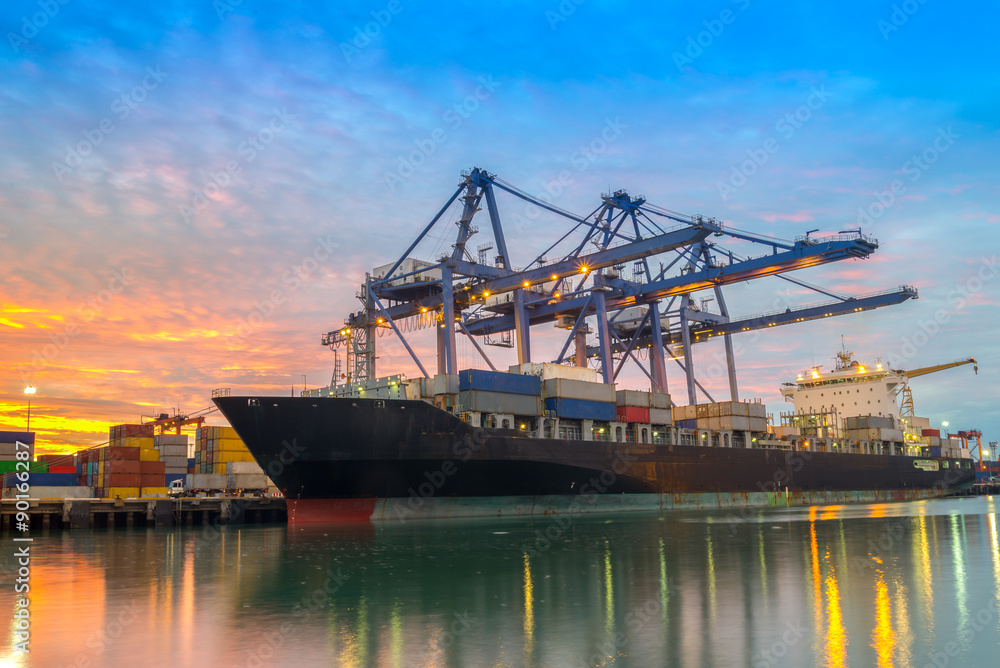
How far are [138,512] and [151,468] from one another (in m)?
8.19

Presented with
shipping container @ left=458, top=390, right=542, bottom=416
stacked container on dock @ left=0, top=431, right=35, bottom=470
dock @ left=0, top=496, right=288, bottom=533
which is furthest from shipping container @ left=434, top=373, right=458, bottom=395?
stacked container on dock @ left=0, top=431, right=35, bottom=470

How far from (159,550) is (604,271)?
103ft

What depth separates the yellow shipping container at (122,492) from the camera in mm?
41656

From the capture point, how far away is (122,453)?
42.5 m

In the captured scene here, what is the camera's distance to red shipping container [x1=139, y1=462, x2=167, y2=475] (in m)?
43.2

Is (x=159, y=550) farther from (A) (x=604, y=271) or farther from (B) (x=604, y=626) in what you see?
(A) (x=604, y=271)

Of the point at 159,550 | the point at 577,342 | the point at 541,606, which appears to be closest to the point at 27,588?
the point at 159,550

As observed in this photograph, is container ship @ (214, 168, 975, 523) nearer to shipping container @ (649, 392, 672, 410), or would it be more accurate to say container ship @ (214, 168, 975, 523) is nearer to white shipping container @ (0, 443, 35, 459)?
shipping container @ (649, 392, 672, 410)

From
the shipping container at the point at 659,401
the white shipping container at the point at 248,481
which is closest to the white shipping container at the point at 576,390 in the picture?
the shipping container at the point at 659,401

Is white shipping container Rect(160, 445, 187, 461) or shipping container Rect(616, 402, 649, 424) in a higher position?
shipping container Rect(616, 402, 649, 424)

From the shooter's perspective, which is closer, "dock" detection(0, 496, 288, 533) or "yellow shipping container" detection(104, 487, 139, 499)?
"dock" detection(0, 496, 288, 533)

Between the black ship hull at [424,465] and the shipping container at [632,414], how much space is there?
1675mm

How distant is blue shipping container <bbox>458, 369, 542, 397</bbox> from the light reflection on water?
11887mm

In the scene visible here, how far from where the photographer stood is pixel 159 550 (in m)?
22.9
